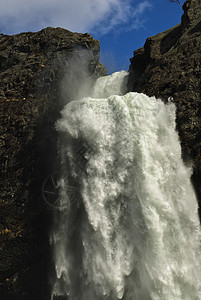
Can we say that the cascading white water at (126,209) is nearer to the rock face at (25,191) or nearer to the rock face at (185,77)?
the rock face at (185,77)

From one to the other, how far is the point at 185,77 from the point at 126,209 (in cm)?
642

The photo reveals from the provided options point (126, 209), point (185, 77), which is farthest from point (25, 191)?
point (185, 77)

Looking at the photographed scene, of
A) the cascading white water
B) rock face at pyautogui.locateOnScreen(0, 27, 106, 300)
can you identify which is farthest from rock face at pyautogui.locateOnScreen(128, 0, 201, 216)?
rock face at pyautogui.locateOnScreen(0, 27, 106, 300)

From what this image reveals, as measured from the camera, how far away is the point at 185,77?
1156cm

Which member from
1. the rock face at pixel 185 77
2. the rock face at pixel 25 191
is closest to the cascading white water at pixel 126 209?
the rock face at pixel 185 77

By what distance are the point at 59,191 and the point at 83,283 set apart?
3678 mm

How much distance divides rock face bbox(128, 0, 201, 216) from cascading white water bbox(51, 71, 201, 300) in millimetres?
418

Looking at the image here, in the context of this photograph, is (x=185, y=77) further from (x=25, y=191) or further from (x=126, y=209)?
(x=25, y=191)

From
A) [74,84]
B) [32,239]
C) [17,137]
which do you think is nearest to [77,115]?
[17,137]

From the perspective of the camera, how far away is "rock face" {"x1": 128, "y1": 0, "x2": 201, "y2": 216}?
10602mm

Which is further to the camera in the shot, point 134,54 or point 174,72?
point 134,54

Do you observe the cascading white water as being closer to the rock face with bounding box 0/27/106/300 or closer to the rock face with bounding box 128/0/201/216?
the rock face with bounding box 128/0/201/216

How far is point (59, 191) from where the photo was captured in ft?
36.0

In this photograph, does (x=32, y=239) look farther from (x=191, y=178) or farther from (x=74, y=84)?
(x=74, y=84)
